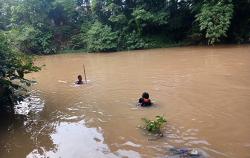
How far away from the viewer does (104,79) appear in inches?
616

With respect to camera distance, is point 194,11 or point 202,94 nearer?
point 202,94

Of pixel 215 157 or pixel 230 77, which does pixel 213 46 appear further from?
pixel 215 157

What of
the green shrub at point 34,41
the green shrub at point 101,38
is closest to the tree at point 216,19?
the green shrub at point 101,38

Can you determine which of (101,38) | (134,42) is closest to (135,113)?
(134,42)

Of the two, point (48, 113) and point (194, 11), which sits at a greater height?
point (194, 11)

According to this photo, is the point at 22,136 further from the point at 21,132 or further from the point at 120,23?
the point at 120,23

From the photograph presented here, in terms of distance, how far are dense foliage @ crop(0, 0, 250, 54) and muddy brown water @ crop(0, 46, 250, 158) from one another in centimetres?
780

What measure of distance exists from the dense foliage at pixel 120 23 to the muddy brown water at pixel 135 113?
780 centimetres

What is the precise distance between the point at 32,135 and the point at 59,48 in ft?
74.0

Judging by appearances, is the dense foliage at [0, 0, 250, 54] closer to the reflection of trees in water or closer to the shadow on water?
the shadow on water

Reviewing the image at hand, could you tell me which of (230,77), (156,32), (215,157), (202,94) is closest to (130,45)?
(156,32)

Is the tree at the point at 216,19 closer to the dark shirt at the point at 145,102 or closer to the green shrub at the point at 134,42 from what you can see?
the green shrub at the point at 134,42

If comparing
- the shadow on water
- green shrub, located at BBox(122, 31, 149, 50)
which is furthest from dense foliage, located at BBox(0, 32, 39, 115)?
green shrub, located at BBox(122, 31, 149, 50)

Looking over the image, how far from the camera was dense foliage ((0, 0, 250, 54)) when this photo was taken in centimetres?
2436
